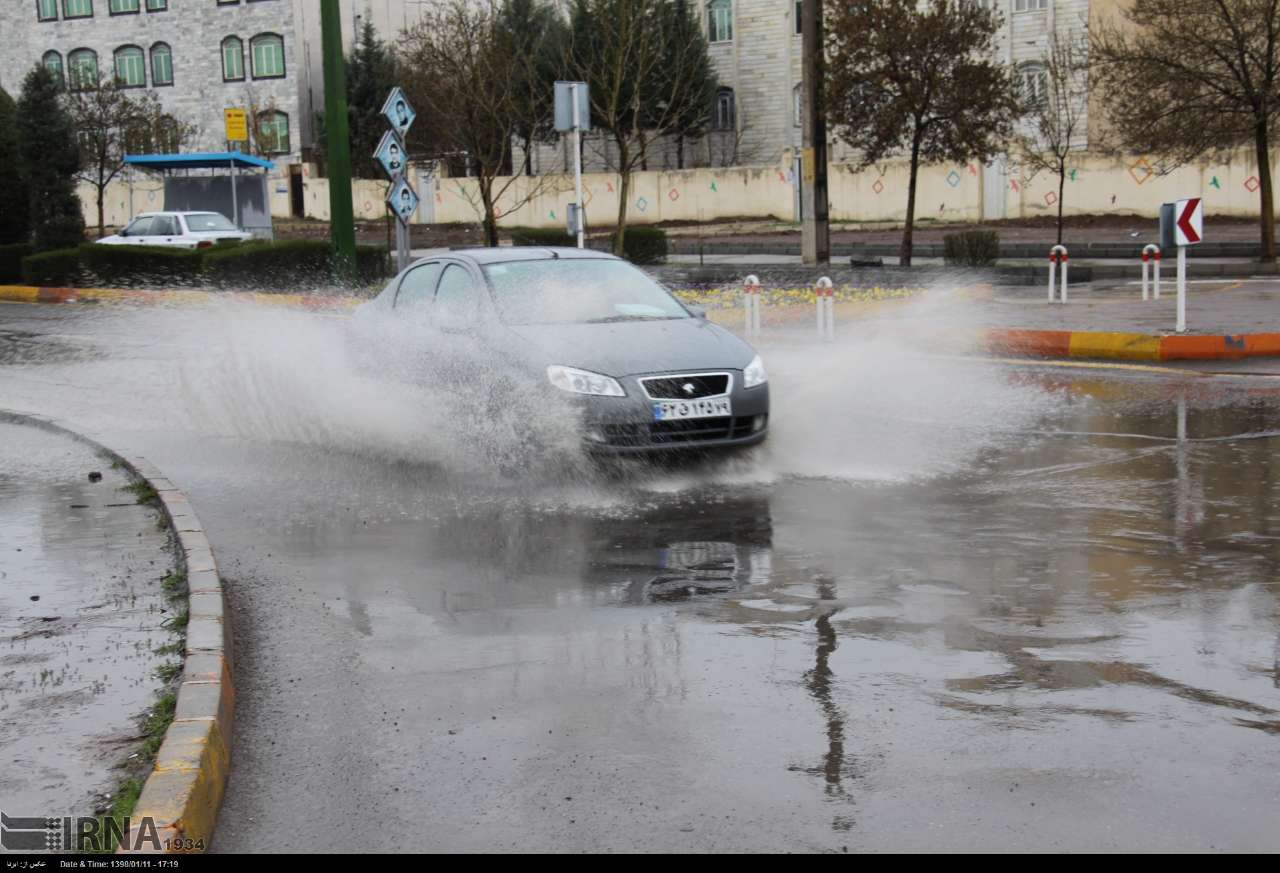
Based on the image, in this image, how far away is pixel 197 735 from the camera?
4570 mm

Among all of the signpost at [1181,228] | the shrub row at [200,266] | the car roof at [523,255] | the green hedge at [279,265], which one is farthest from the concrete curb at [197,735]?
the green hedge at [279,265]

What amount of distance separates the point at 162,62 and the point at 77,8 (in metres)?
5.38

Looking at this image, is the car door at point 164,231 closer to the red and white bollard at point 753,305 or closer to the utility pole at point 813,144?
the utility pole at point 813,144

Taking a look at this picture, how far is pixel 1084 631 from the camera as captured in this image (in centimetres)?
595

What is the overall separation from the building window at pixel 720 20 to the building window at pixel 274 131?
20.3 meters

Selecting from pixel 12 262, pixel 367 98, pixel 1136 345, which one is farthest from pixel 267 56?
pixel 1136 345

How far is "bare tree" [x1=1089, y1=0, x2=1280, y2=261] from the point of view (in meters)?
27.1

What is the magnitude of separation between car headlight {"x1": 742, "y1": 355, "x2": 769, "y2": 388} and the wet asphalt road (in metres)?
0.57

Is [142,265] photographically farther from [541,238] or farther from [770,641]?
[770,641]

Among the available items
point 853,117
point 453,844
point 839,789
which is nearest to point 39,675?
point 453,844

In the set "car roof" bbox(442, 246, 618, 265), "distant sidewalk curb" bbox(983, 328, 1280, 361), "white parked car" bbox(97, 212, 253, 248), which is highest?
"white parked car" bbox(97, 212, 253, 248)

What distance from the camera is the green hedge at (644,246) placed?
31.5 meters

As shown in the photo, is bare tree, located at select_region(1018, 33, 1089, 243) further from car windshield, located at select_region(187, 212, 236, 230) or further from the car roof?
the car roof

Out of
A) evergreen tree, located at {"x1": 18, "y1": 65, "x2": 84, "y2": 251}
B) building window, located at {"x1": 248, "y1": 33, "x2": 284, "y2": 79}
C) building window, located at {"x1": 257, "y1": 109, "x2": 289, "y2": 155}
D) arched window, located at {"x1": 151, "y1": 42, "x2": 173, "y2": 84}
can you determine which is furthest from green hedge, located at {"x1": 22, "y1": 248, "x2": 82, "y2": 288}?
arched window, located at {"x1": 151, "y1": 42, "x2": 173, "y2": 84}
